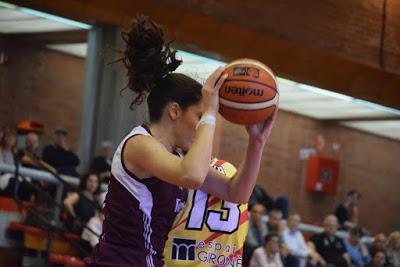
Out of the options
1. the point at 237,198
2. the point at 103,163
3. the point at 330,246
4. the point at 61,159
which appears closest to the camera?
the point at 237,198

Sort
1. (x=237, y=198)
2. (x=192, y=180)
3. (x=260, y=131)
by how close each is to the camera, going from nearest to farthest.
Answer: (x=192, y=180) < (x=260, y=131) < (x=237, y=198)

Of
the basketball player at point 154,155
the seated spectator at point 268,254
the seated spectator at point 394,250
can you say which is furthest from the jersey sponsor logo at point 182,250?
the seated spectator at point 394,250

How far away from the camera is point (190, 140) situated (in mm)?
3426

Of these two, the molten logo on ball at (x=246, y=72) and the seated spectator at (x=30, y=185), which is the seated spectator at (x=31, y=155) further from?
the molten logo on ball at (x=246, y=72)

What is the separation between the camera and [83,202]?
9797mm

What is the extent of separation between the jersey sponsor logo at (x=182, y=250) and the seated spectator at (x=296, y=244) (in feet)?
23.3

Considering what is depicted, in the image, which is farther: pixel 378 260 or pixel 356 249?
pixel 378 260

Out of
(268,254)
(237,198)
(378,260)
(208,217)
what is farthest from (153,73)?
(378,260)

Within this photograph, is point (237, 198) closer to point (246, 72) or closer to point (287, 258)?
point (246, 72)

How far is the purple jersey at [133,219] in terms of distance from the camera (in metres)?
3.26

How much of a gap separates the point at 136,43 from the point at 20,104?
10.7 meters

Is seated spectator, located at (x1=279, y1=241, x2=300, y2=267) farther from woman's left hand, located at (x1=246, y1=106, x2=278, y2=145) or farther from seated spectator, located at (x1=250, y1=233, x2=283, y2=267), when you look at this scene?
woman's left hand, located at (x1=246, y1=106, x2=278, y2=145)

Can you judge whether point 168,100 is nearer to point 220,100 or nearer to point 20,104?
point 220,100

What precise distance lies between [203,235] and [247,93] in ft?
3.66
